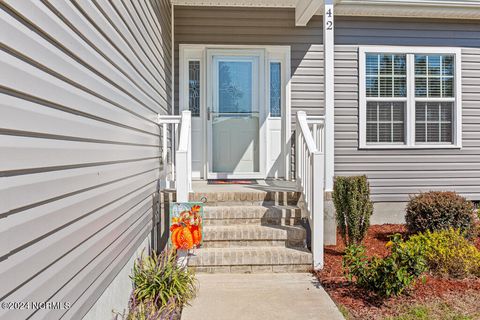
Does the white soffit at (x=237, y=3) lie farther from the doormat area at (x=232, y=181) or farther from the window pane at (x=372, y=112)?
the doormat area at (x=232, y=181)

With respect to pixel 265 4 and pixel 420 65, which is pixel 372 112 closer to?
pixel 420 65

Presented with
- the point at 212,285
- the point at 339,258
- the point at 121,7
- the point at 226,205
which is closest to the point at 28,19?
A: the point at 121,7

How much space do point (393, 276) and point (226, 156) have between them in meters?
3.40

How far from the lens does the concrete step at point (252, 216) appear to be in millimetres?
4191

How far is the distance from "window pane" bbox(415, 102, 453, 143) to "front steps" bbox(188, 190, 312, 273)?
2.85 metres

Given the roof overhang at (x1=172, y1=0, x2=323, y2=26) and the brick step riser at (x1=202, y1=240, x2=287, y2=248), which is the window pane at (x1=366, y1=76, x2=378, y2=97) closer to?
the roof overhang at (x1=172, y1=0, x2=323, y2=26)

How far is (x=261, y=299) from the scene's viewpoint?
3.10m

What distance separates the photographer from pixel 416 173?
236 inches

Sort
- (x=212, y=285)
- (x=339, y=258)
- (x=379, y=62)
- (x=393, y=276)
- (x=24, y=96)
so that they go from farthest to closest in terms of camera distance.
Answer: (x=379, y=62), (x=339, y=258), (x=212, y=285), (x=393, y=276), (x=24, y=96)

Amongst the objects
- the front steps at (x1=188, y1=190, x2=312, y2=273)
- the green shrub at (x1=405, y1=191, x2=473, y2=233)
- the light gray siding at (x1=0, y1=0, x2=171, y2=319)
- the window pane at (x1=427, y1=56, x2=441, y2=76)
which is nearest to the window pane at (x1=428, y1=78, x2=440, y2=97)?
the window pane at (x1=427, y1=56, x2=441, y2=76)

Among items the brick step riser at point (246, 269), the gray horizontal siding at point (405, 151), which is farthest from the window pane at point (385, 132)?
the brick step riser at point (246, 269)

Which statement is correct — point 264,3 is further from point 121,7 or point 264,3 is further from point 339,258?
point 339,258

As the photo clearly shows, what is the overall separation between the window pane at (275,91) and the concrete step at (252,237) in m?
2.42

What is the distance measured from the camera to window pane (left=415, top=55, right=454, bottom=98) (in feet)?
19.8
